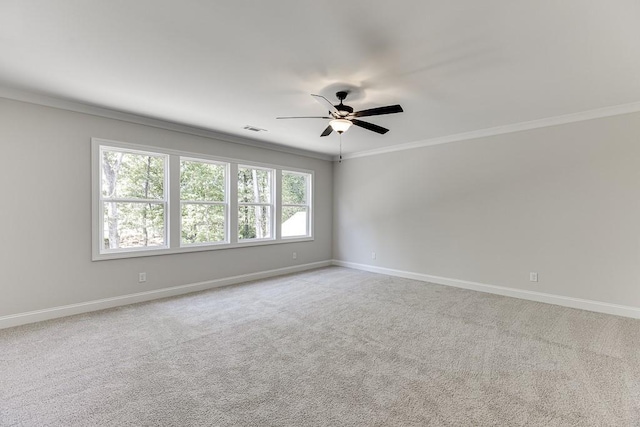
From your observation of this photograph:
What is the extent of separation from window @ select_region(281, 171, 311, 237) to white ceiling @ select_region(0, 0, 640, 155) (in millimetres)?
2604

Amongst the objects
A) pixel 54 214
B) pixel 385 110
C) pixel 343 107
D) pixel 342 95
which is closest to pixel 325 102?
pixel 342 95

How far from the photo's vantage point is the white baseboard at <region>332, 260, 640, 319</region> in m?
3.77

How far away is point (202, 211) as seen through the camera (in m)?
5.04

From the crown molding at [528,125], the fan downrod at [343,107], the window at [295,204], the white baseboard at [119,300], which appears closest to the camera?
the fan downrod at [343,107]

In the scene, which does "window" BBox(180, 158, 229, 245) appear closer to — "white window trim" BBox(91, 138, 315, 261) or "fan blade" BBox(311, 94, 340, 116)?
"white window trim" BBox(91, 138, 315, 261)

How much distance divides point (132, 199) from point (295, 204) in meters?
3.09

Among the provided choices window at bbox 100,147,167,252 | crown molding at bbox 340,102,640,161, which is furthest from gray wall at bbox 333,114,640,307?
window at bbox 100,147,167,252

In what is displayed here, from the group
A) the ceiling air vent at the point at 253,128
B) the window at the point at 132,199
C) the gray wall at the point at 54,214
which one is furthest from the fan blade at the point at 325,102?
the window at the point at 132,199

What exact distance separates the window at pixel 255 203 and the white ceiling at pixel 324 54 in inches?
73.8

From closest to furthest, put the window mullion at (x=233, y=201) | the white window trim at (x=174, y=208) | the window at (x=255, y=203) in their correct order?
1. the white window trim at (x=174, y=208)
2. the window mullion at (x=233, y=201)
3. the window at (x=255, y=203)

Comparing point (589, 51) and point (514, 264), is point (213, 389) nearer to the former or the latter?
point (589, 51)

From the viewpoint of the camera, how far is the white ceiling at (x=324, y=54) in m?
2.00

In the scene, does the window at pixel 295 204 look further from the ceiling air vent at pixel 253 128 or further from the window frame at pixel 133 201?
the window frame at pixel 133 201

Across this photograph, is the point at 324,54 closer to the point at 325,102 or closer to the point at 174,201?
the point at 325,102
